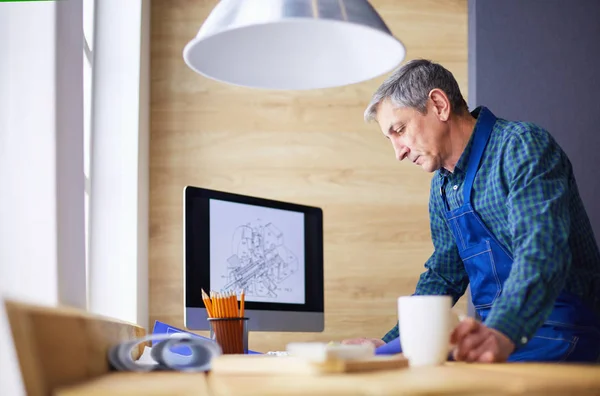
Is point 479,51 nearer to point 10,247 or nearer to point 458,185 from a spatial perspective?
point 458,185

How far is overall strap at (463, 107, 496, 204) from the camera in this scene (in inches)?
71.6

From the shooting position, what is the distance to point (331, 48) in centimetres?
150

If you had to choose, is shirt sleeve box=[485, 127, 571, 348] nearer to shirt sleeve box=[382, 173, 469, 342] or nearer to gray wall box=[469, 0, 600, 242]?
shirt sleeve box=[382, 173, 469, 342]

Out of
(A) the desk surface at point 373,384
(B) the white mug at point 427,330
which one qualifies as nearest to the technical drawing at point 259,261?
(B) the white mug at point 427,330

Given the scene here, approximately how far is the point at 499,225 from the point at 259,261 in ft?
2.48

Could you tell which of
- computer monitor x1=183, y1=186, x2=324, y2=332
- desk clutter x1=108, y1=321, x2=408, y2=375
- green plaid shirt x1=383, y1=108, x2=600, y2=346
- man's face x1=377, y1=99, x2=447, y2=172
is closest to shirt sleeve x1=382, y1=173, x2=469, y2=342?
green plaid shirt x1=383, y1=108, x2=600, y2=346

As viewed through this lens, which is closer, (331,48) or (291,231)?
(331,48)

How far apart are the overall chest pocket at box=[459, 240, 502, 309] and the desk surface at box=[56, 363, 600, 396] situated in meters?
0.88

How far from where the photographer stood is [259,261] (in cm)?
223

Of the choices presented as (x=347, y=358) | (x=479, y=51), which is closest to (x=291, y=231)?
(x=479, y=51)

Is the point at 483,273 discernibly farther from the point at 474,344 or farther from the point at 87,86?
the point at 87,86

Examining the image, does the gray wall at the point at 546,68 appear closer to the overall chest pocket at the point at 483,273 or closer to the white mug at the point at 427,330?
the overall chest pocket at the point at 483,273

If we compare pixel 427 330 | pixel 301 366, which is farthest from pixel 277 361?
pixel 427 330

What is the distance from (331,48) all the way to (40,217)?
2.13 ft
